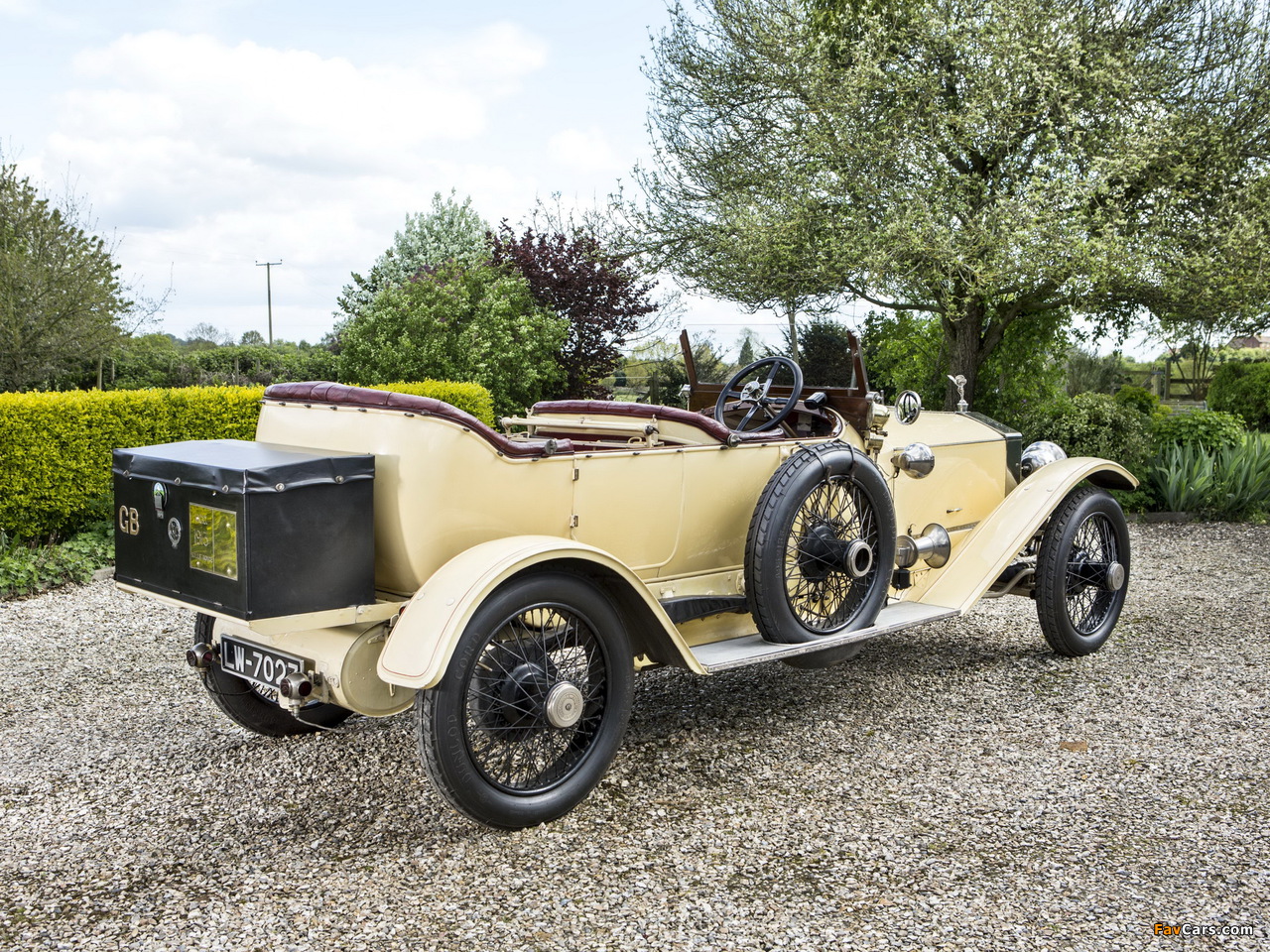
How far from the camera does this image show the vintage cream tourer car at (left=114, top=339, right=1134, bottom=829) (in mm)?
3146

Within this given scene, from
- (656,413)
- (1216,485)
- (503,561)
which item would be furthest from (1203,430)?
(503,561)

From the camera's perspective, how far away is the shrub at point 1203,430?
11477mm

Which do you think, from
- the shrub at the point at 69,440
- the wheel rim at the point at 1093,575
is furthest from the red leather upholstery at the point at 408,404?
the shrub at the point at 69,440

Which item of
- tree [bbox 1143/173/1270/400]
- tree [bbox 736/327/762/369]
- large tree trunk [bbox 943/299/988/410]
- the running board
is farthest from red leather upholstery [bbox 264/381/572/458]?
large tree trunk [bbox 943/299/988/410]

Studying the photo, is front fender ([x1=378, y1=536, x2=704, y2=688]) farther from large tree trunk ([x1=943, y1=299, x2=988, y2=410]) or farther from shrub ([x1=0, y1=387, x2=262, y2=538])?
large tree trunk ([x1=943, y1=299, x2=988, y2=410])

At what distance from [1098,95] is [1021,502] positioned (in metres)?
7.74

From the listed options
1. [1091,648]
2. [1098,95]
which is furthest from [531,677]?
[1098,95]

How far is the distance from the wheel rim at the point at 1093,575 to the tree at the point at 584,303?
1016 centimetres

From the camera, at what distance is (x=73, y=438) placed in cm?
777

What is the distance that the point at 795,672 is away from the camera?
207 inches

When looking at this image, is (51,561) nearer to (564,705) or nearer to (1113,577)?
(564,705)

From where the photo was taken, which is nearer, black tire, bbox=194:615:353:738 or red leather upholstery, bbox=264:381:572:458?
red leather upholstery, bbox=264:381:572:458

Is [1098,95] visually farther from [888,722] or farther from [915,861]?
[915,861]

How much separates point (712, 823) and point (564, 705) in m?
0.66
